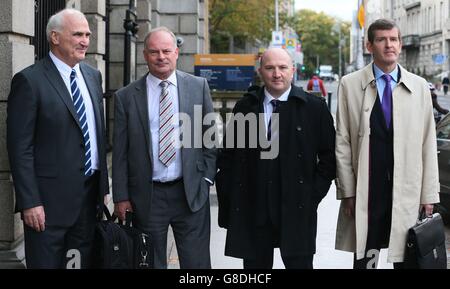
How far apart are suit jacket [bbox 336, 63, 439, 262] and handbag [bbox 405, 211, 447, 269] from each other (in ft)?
0.23

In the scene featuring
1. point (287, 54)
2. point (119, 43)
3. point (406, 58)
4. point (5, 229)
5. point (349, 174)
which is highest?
point (406, 58)

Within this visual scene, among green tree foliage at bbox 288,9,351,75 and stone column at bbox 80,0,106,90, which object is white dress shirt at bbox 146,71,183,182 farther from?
green tree foliage at bbox 288,9,351,75

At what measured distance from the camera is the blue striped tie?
15.7 feet

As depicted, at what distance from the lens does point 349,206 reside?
5.01 m

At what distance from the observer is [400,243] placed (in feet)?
16.0

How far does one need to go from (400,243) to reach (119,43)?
10.0m

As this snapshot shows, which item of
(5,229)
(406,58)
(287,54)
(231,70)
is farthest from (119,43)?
(406,58)

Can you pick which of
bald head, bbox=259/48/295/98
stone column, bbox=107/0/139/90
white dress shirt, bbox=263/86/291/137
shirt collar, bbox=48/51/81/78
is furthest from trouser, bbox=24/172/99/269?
stone column, bbox=107/0/139/90

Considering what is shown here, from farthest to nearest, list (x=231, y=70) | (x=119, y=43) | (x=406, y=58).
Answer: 1. (x=406, y=58)
2. (x=231, y=70)
3. (x=119, y=43)

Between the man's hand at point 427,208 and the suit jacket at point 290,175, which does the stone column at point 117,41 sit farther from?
the man's hand at point 427,208

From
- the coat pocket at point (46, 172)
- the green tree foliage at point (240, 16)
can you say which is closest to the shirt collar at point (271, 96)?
the coat pocket at point (46, 172)

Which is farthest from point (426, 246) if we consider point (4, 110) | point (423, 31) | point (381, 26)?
point (423, 31)

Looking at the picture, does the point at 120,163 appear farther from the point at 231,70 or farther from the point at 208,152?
the point at 231,70

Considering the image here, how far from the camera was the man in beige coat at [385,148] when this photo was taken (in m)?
4.82
